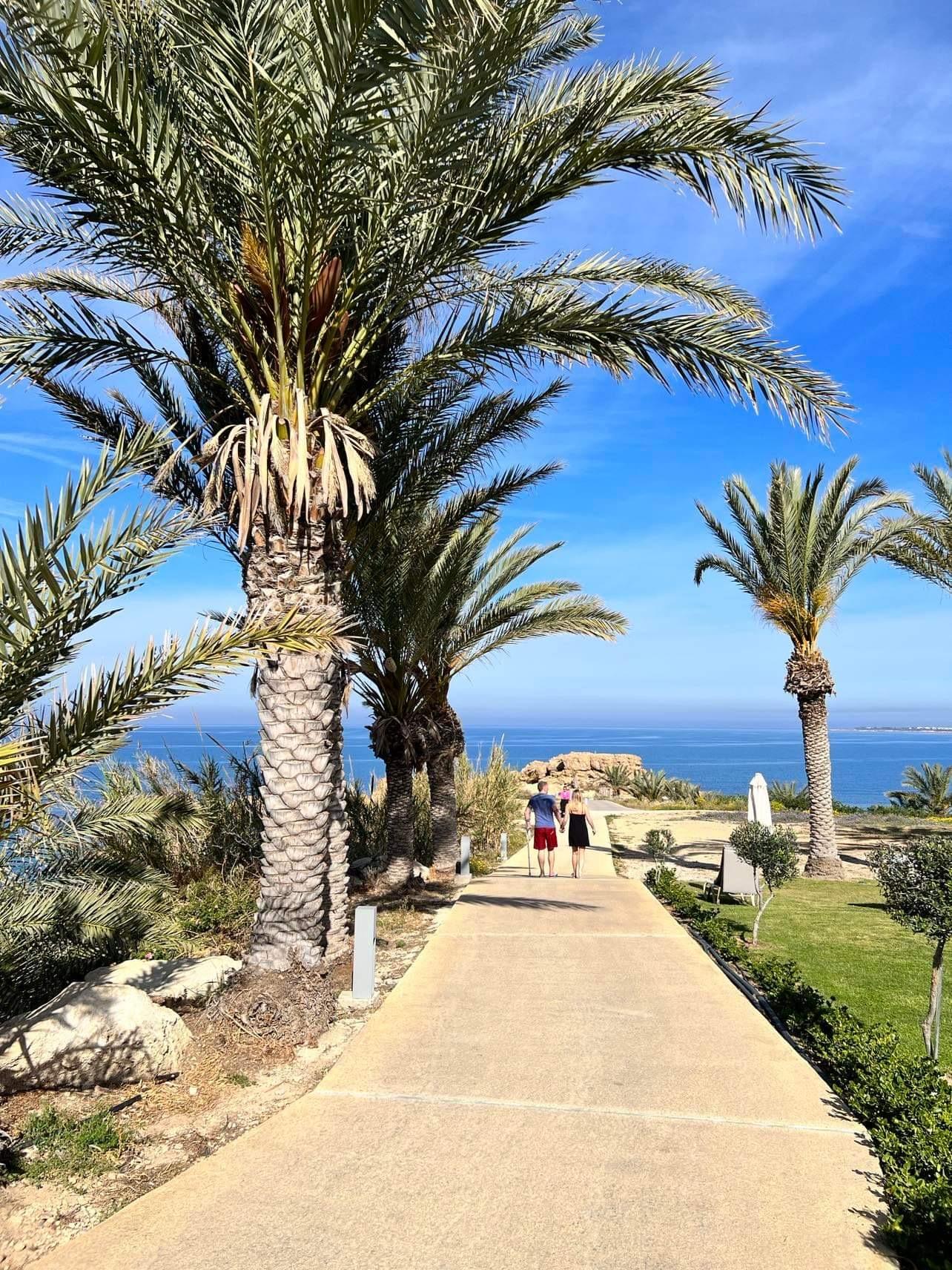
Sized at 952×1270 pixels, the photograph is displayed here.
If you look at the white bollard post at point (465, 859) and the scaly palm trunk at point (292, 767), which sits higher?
the scaly palm trunk at point (292, 767)

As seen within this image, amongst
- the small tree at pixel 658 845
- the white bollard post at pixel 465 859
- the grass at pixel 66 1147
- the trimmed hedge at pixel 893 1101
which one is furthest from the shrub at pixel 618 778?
the grass at pixel 66 1147

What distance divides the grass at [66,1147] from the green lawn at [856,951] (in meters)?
5.35

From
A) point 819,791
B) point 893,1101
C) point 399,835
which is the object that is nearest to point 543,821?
point 399,835

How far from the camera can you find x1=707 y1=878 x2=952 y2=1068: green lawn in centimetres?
681

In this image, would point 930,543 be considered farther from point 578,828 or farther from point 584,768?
point 584,768

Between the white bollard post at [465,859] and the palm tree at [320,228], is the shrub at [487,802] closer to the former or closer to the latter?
the white bollard post at [465,859]

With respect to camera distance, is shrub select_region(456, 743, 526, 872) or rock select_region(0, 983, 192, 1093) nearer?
rock select_region(0, 983, 192, 1093)

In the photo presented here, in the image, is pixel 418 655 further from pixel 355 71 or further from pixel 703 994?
pixel 355 71

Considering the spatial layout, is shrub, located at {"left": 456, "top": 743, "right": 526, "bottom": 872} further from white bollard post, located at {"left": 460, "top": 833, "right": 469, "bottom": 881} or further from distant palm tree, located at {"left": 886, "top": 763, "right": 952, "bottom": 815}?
distant palm tree, located at {"left": 886, "top": 763, "right": 952, "bottom": 815}

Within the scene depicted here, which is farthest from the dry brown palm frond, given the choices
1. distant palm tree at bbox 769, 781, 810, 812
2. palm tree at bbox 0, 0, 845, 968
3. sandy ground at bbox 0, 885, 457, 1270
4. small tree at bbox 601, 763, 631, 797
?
small tree at bbox 601, 763, 631, 797

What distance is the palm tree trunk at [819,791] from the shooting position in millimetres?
14547

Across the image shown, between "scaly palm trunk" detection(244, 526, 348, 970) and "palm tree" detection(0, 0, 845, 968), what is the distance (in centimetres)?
2

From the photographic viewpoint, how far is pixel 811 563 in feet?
50.5


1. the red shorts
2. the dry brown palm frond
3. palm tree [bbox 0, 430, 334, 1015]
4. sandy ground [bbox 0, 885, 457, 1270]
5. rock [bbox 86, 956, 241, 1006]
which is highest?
the dry brown palm frond
